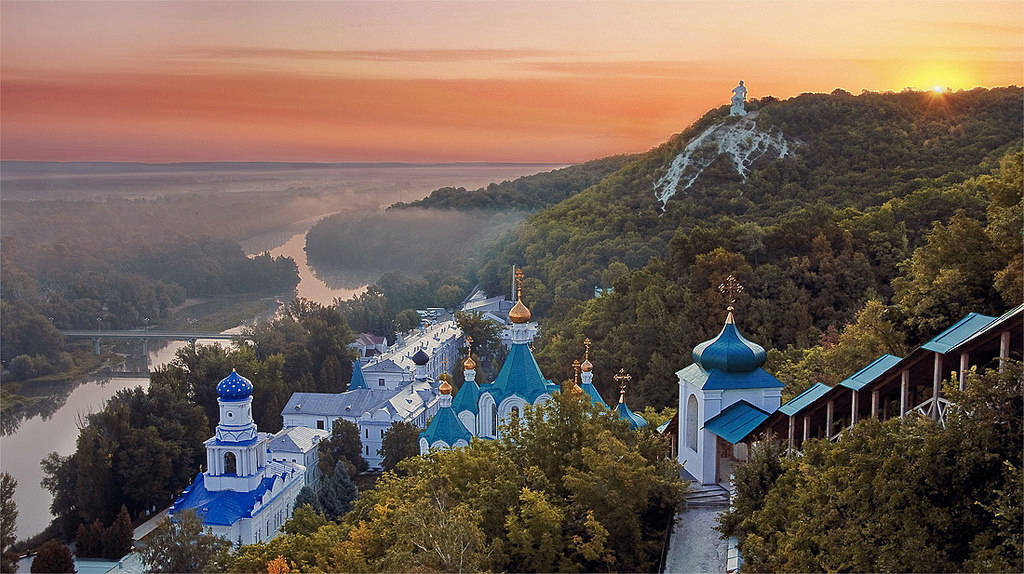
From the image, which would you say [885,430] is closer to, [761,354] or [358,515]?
[761,354]

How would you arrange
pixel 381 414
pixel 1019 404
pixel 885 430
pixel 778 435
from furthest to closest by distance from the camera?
pixel 381 414, pixel 778 435, pixel 885 430, pixel 1019 404

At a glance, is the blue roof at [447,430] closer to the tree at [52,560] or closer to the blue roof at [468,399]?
the blue roof at [468,399]

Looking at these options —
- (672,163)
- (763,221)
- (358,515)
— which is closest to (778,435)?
(358,515)

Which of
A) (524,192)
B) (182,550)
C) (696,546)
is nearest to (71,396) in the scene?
(182,550)

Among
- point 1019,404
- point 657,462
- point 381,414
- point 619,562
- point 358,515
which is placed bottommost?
point 381,414

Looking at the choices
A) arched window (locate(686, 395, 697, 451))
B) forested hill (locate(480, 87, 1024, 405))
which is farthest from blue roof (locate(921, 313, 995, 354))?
arched window (locate(686, 395, 697, 451))

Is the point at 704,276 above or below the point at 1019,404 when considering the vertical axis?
below
